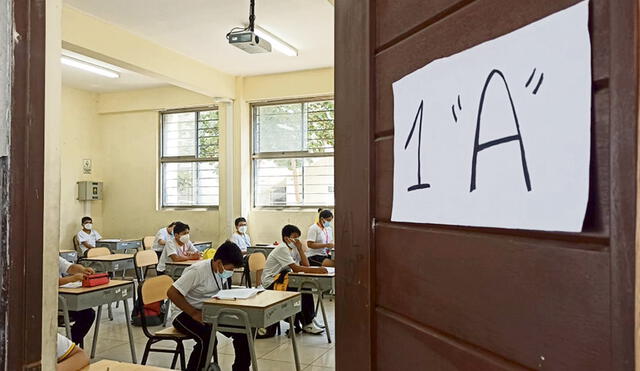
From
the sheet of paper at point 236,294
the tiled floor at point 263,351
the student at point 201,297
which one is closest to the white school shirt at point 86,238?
the tiled floor at point 263,351

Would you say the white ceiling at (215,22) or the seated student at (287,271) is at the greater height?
the white ceiling at (215,22)

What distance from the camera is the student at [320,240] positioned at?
7078mm

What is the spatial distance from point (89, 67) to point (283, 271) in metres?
4.98

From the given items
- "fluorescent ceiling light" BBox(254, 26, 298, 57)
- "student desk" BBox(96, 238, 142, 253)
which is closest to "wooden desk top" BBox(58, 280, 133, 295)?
"fluorescent ceiling light" BBox(254, 26, 298, 57)

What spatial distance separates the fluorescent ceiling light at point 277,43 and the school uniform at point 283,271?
266cm

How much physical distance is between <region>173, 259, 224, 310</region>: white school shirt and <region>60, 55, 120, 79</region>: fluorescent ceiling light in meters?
4.88

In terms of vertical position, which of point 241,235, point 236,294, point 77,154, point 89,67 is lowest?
point 236,294

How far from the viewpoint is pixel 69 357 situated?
105 inches

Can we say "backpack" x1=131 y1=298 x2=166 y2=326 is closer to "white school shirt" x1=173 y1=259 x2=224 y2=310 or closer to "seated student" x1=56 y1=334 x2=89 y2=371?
"white school shirt" x1=173 y1=259 x2=224 y2=310

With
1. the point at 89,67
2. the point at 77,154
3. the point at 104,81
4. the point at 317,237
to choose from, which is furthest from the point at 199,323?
the point at 77,154

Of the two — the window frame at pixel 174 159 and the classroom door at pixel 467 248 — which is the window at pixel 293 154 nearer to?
the window frame at pixel 174 159

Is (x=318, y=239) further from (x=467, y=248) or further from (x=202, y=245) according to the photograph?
(x=467, y=248)

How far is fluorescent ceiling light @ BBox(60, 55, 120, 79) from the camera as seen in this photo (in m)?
7.76

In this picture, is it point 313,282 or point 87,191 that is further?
point 87,191
